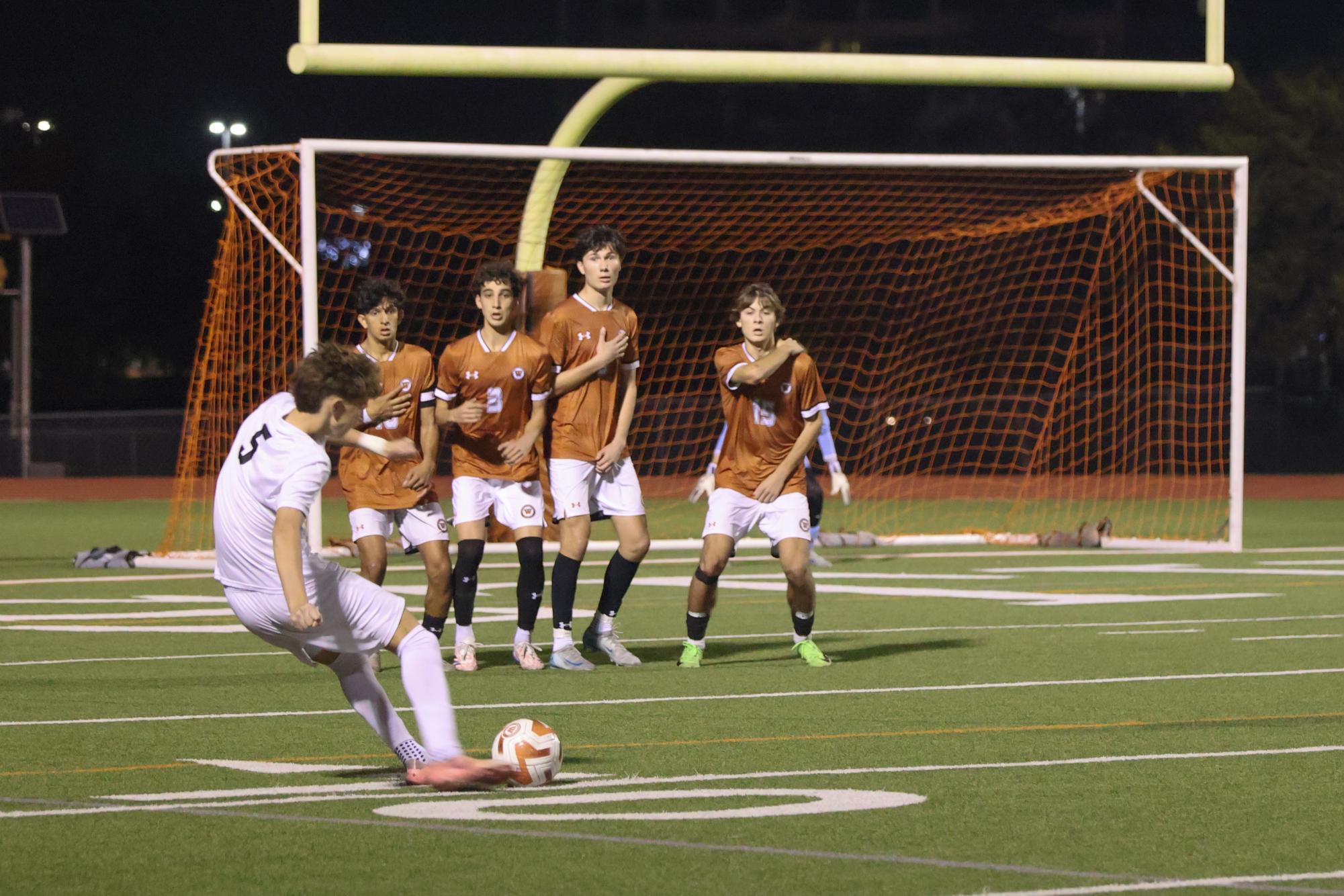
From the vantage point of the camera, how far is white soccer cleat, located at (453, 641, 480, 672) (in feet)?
36.5

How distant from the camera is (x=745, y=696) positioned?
10023mm

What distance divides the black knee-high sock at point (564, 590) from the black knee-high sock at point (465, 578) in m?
0.40

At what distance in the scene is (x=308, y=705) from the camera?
31.8 ft

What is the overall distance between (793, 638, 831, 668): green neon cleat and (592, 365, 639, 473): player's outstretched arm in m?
1.30

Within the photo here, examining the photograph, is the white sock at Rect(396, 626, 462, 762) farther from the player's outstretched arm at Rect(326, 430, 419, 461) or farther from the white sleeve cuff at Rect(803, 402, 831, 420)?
the white sleeve cuff at Rect(803, 402, 831, 420)

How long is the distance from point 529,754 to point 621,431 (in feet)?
13.7

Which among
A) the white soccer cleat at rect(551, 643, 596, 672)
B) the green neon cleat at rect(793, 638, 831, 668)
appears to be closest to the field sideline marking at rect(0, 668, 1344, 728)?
the green neon cleat at rect(793, 638, 831, 668)

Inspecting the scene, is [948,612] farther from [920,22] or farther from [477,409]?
[920,22]

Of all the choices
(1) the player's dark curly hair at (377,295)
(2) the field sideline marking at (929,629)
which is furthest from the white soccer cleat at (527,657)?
(1) the player's dark curly hair at (377,295)

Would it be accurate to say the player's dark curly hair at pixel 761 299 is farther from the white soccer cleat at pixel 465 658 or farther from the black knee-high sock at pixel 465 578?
the white soccer cleat at pixel 465 658

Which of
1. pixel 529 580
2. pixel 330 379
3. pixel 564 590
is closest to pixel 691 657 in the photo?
pixel 564 590

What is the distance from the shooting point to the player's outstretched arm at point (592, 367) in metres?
11.3

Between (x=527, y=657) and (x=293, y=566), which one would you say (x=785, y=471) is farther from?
(x=293, y=566)

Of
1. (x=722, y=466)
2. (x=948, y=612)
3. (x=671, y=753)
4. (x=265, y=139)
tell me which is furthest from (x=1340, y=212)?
(x=671, y=753)
